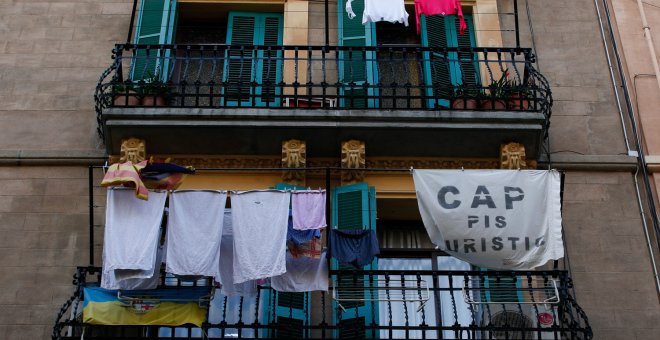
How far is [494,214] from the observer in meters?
11.5

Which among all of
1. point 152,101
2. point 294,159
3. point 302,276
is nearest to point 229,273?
point 302,276

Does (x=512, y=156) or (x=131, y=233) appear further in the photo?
(x=512, y=156)

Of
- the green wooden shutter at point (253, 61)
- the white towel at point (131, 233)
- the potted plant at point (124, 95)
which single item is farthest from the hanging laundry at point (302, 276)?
the potted plant at point (124, 95)

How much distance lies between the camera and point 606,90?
14.0 metres

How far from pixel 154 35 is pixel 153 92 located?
1.58m

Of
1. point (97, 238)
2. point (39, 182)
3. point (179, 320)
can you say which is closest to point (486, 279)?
point (179, 320)

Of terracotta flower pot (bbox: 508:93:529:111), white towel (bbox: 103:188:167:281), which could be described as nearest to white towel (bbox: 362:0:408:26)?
terracotta flower pot (bbox: 508:93:529:111)

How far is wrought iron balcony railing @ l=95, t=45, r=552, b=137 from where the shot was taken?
12797mm

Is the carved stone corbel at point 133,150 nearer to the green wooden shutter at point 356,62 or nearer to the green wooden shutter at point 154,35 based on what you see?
the green wooden shutter at point 154,35

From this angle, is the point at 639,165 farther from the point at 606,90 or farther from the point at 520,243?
the point at 520,243

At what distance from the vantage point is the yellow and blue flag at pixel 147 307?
10.8 meters

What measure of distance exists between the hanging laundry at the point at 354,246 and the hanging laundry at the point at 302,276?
0.31 meters

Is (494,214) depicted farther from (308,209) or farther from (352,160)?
(308,209)

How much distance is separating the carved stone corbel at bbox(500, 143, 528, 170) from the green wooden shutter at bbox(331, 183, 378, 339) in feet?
5.98
